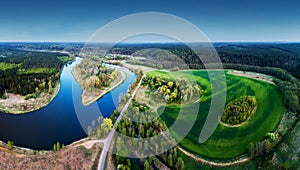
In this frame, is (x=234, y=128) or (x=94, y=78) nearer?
(x=234, y=128)

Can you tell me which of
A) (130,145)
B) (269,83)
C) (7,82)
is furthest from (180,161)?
(7,82)

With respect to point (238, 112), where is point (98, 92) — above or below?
below

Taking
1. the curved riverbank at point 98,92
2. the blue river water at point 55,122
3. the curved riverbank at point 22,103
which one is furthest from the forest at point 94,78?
the curved riverbank at point 22,103

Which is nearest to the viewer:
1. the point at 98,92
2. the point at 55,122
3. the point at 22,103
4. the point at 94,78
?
the point at 55,122

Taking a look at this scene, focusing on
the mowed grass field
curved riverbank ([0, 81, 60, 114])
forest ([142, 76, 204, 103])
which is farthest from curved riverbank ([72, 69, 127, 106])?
the mowed grass field

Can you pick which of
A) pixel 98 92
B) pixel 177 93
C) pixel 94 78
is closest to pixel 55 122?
pixel 98 92

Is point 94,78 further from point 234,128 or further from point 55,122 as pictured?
point 234,128

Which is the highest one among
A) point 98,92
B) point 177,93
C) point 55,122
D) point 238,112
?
point 177,93

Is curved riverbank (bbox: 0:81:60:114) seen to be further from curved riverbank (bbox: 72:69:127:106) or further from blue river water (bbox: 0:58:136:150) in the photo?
curved riverbank (bbox: 72:69:127:106)
